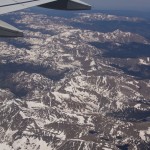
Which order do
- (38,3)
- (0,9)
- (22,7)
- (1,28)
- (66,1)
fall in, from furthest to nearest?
(66,1), (38,3), (22,7), (0,9), (1,28)

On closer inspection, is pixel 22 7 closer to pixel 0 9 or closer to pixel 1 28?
pixel 0 9

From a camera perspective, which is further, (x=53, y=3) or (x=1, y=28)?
(x=53, y=3)

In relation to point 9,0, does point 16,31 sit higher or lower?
lower

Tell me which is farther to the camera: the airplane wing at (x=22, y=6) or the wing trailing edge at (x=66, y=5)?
the wing trailing edge at (x=66, y=5)

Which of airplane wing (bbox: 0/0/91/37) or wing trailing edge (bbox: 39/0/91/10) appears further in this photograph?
wing trailing edge (bbox: 39/0/91/10)

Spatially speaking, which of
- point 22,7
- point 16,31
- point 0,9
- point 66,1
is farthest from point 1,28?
point 66,1

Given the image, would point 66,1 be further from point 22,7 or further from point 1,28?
point 1,28

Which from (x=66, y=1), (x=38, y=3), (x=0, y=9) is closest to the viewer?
(x=0, y=9)

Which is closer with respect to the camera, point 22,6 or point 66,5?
point 22,6
